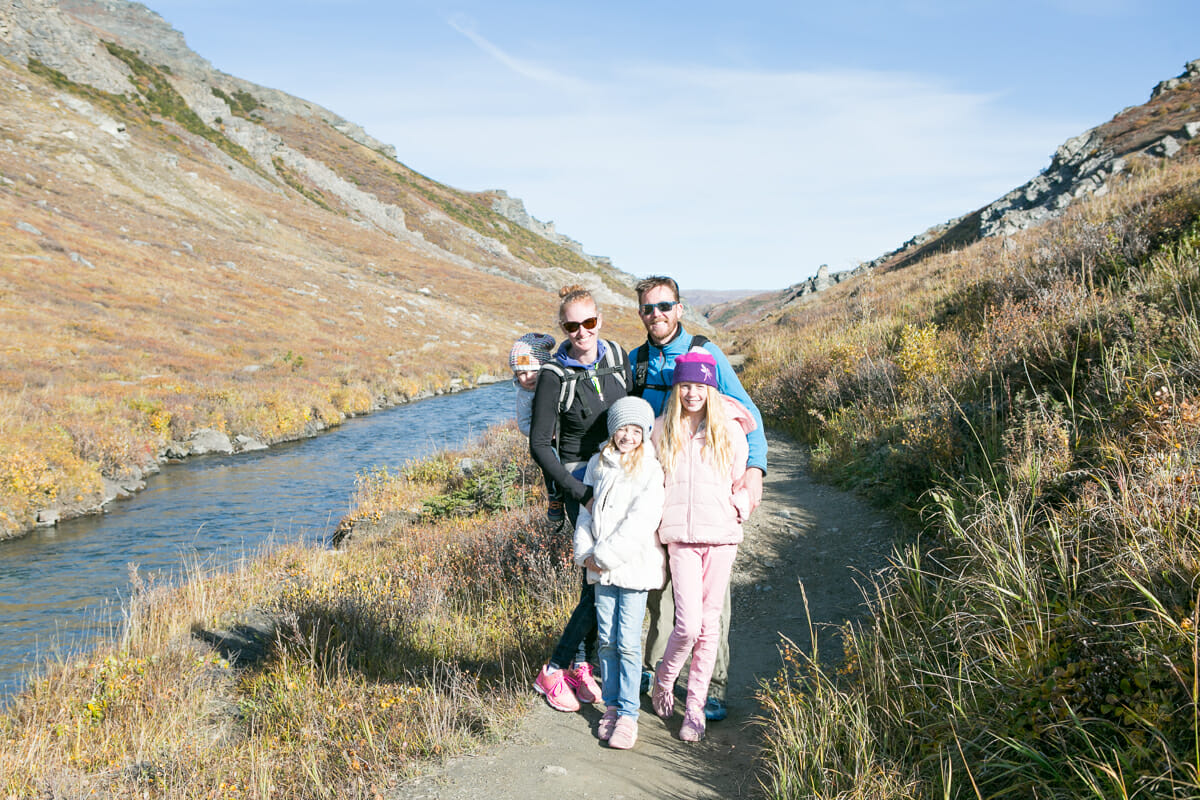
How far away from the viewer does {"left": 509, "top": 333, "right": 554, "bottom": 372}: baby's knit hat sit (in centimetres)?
365

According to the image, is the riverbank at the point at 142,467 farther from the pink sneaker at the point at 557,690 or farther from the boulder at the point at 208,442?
the pink sneaker at the point at 557,690

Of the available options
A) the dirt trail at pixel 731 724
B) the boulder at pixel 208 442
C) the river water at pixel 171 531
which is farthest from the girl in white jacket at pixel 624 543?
the boulder at pixel 208 442

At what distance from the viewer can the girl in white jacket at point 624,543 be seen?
3363 mm

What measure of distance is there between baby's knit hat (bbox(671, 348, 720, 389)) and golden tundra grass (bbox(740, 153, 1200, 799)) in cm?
148

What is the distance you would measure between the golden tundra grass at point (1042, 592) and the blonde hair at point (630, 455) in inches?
50.1

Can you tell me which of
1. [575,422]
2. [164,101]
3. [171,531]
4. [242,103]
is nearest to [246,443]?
[171,531]

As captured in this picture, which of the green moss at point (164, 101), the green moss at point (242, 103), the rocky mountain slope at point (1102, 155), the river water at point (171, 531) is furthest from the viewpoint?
the green moss at point (242, 103)

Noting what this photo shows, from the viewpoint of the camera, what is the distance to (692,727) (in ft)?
11.4

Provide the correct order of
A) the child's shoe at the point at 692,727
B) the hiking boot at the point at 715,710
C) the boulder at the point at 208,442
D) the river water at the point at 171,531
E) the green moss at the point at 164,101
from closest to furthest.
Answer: the child's shoe at the point at 692,727, the hiking boot at the point at 715,710, the river water at the point at 171,531, the boulder at the point at 208,442, the green moss at the point at 164,101

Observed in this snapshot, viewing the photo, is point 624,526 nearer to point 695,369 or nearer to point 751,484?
point 751,484

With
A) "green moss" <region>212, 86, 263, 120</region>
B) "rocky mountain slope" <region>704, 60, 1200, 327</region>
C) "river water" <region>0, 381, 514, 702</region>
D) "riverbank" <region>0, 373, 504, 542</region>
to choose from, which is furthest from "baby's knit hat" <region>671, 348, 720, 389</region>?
"green moss" <region>212, 86, 263, 120</region>

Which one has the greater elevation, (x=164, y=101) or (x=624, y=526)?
(x=164, y=101)

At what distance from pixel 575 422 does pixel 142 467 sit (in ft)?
43.2

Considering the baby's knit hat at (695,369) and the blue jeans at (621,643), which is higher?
the baby's knit hat at (695,369)
